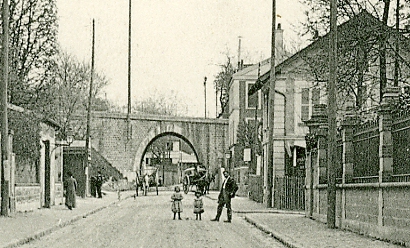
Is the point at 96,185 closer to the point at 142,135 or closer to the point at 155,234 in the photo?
the point at 142,135

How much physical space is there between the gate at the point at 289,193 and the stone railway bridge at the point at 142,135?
28.5 m

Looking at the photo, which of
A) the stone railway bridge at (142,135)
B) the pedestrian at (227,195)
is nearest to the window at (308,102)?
the pedestrian at (227,195)

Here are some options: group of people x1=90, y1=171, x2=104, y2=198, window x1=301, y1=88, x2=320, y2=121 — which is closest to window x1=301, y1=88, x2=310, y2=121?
window x1=301, y1=88, x2=320, y2=121

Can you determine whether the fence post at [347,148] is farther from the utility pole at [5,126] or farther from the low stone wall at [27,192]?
the low stone wall at [27,192]

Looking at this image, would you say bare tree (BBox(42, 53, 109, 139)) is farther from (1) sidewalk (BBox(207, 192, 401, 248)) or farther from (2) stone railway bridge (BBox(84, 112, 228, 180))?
(1) sidewalk (BBox(207, 192, 401, 248))

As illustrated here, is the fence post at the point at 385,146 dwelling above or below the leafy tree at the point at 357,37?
below

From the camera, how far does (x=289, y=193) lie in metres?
27.3

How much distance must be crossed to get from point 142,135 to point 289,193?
1225 inches

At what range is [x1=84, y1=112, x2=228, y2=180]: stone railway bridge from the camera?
5541 cm

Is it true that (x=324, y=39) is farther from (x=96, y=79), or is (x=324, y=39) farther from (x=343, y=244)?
(x=96, y=79)

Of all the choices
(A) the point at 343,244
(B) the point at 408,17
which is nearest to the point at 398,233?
(A) the point at 343,244

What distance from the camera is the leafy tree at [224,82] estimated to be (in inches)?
3034

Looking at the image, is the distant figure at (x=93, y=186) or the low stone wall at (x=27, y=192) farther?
the distant figure at (x=93, y=186)

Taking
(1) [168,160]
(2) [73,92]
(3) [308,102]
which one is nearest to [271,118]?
(3) [308,102]
